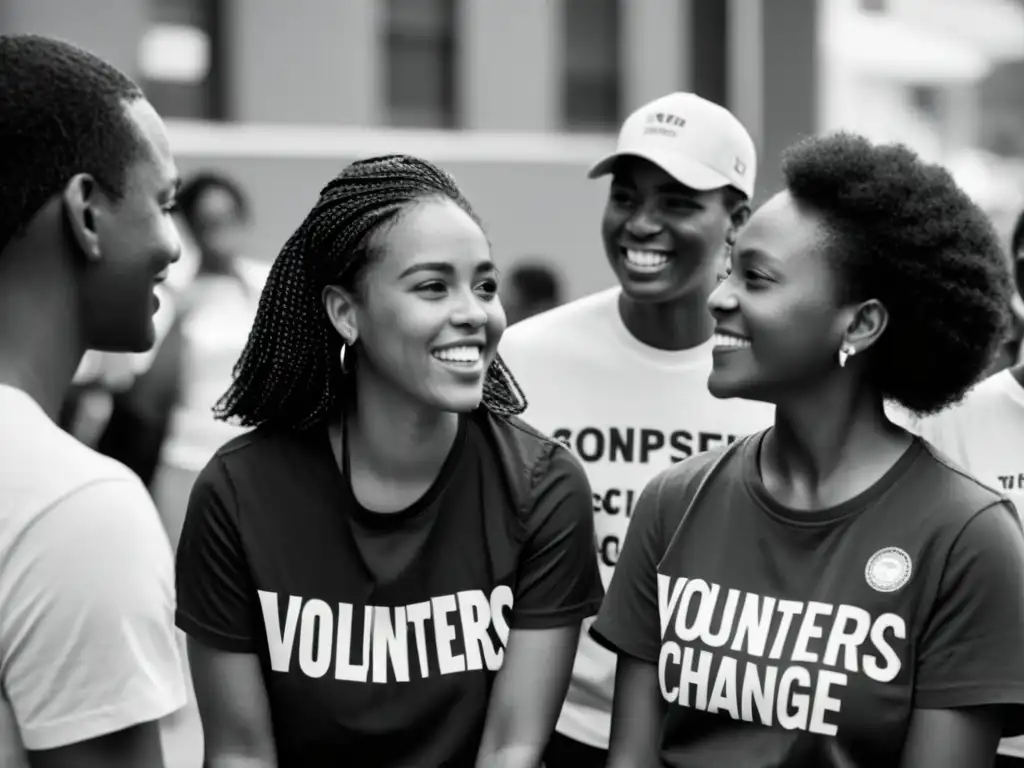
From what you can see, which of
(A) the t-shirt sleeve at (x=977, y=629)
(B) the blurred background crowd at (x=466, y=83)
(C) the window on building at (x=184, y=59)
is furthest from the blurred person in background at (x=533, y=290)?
(A) the t-shirt sleeve at (x=977, y=629)

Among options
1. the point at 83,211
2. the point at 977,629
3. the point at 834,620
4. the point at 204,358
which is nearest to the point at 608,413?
the point at 834,620

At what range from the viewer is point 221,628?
10.3 ft

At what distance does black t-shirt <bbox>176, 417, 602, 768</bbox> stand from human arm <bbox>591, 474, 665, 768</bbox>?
176 mm

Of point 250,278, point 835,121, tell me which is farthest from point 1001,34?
point 250,278

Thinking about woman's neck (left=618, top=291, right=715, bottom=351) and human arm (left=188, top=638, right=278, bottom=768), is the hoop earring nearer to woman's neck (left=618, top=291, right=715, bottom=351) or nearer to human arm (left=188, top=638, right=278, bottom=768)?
woman's neck (left=618, top=291, right=715, bottom=351)

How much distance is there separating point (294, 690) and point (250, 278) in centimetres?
415

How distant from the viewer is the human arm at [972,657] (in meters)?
2.69

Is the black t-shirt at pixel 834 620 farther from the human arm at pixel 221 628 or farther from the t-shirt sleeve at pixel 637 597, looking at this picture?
the human arm at pixel 221 628

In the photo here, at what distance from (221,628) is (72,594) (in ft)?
3.61

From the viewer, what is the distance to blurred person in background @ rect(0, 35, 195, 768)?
208 cm

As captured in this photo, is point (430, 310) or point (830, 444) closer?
point (830, 444)

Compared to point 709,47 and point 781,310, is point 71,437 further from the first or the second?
point 709,47

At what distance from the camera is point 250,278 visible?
7.04 m

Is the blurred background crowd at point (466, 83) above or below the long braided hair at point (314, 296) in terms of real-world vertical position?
above
